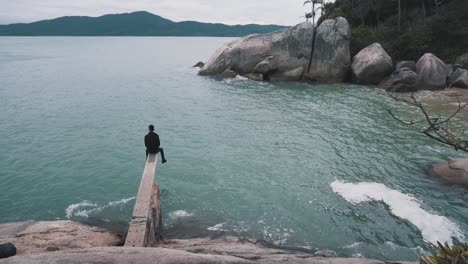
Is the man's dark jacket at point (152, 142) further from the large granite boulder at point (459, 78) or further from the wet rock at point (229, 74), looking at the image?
the large granite boulder at point (459, 78)

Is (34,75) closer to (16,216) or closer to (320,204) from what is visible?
(16,216)

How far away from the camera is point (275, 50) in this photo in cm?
4534

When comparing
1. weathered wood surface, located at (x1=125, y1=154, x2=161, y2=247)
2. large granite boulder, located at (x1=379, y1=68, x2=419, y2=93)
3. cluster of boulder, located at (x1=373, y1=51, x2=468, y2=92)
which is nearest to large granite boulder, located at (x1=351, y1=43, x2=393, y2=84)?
cluster of boulder, located at (x1=373, y1=51, x2=468, y2=92)

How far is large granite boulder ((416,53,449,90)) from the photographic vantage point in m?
37.8

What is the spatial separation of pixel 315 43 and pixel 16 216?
39299 millimetres

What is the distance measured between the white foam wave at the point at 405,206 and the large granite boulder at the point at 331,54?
1160 inches

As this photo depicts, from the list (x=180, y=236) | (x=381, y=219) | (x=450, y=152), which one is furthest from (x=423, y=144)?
(x=180, y=236)

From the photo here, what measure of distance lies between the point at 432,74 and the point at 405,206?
28.9 meters

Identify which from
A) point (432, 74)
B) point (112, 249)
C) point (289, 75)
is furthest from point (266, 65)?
point (112, 249)

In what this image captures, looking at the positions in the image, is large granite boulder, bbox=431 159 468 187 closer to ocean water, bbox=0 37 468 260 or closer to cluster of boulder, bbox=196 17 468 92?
ocean water, bbox=0 37 468 260

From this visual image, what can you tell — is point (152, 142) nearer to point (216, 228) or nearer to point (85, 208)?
point (85, 208)

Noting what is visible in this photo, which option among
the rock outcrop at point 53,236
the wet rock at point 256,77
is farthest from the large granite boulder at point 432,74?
the rock outcrop at point 53,236

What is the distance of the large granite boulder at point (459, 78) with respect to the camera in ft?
121

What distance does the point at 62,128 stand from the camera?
26.0 meters
